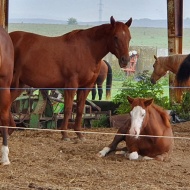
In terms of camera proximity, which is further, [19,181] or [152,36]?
[152,36]

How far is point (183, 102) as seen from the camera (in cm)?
1298

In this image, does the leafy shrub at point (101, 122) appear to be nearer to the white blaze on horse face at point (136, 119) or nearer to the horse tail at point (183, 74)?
the horse tail at point (183, 74)

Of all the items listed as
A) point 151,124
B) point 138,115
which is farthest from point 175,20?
point 138,115

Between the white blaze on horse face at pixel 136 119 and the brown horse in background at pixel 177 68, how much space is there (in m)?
5.22

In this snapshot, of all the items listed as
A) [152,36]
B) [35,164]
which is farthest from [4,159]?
[152,36]

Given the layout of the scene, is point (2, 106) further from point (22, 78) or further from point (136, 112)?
point (22, 78)

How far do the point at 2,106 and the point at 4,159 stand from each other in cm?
62

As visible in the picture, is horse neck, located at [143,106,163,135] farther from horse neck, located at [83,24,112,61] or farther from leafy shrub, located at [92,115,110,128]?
leafy shrub, located at [92,115,110,128]

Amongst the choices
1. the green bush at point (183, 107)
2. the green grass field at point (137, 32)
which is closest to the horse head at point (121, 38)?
the green bush at point (183, 107)

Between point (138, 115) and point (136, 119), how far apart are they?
66mm

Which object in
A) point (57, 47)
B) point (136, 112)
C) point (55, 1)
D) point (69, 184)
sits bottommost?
point (69, 184)

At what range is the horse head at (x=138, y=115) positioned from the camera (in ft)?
24.1

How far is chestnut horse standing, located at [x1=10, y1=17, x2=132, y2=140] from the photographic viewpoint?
9.45m

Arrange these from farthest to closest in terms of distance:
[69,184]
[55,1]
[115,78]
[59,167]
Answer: [55,1]
[115,78]
[59,167]
[69,184]
